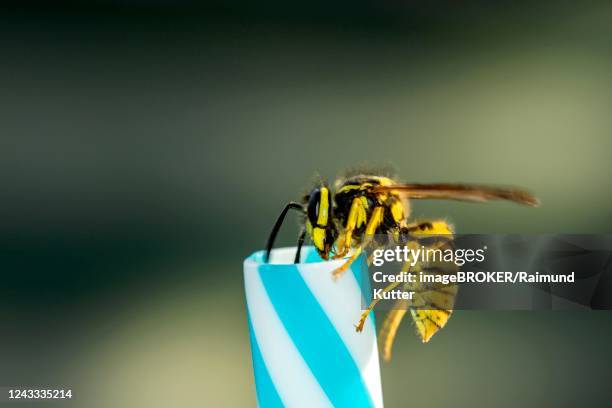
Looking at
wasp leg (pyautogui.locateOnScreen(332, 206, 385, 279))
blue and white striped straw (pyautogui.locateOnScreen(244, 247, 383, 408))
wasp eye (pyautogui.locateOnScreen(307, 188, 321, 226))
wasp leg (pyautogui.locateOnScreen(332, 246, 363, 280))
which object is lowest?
blue and white striped straw (pyautogui.locateOnScreen(244, 247, 383, 408))

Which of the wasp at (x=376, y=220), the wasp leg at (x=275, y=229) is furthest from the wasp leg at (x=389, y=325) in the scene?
the wasp leg at (x=275, y=229)

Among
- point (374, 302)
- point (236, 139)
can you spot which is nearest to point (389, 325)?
point (374, 302)

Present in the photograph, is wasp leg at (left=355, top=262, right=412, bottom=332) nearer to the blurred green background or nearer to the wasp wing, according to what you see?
the wasp wing

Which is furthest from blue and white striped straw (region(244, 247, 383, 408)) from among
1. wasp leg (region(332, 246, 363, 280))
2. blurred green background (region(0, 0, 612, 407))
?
blurred green background (region(0, 0, 612, 407))

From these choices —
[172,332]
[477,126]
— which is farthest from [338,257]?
[477,126]

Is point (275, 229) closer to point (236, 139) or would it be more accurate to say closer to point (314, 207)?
point (314, 207)

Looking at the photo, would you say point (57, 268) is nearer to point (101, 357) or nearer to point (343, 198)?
point (101, 357)

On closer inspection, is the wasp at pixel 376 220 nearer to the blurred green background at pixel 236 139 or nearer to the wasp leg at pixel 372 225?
the wasp leg at pixel 372 225
